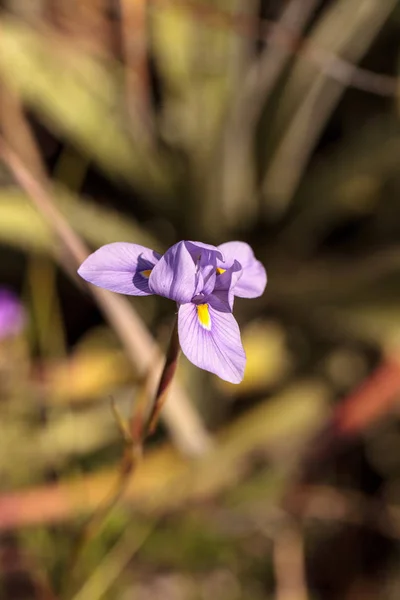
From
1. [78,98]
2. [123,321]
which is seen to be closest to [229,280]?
[123,321]

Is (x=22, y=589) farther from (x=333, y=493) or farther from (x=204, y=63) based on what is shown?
(x=204, y=63)

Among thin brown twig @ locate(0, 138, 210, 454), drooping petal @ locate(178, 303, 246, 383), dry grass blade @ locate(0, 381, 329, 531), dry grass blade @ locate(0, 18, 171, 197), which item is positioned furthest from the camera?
dry grass blade @ locate(0, 18, 171, 197)

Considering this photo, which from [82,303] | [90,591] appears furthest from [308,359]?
[90,591]

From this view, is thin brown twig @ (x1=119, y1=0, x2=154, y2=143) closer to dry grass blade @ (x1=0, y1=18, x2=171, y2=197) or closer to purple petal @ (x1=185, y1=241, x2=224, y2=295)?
dry grass blade @ (x1=0, y1=18, x2=171, y2=197)

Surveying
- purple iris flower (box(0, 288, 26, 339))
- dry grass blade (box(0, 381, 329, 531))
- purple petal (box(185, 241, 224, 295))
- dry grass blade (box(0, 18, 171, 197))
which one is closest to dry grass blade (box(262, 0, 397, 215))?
dry grass blade (box(0, 18, 171, 197))

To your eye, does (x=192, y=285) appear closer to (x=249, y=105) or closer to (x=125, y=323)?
(x=125, y=323)

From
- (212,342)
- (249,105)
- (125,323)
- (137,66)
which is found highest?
(137,66)
